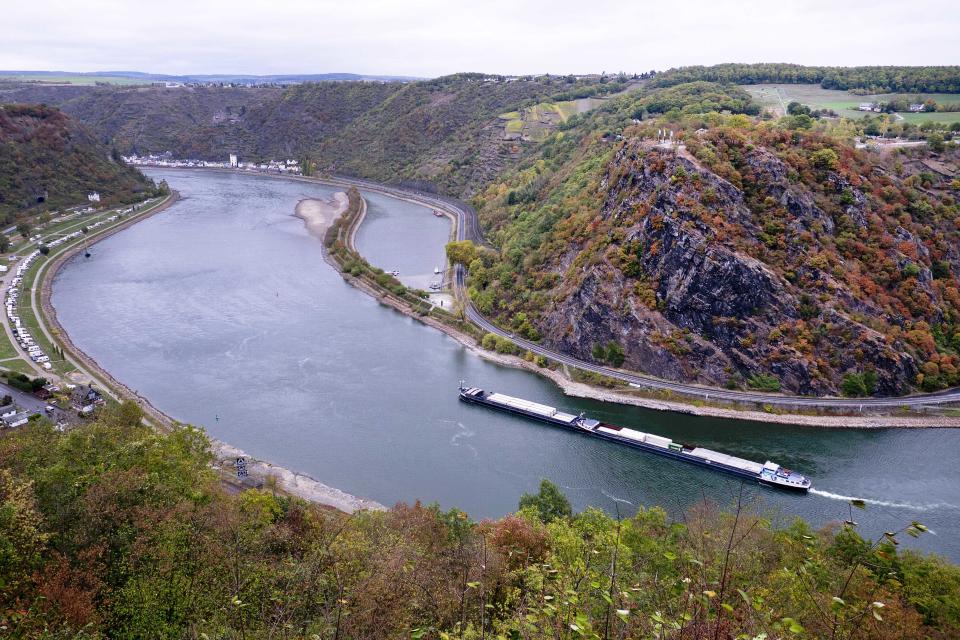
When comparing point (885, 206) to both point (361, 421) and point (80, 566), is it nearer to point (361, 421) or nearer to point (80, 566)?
point (361, 421)

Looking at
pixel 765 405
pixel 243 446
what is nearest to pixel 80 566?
pixel 243 446


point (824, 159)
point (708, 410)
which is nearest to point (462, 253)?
point (708, 410)

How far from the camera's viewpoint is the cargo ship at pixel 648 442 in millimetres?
26547

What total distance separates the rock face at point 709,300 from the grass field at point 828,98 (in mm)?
22591

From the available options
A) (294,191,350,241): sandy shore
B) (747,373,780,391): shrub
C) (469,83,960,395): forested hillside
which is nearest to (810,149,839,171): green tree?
(469,83,960,395): forested hillside

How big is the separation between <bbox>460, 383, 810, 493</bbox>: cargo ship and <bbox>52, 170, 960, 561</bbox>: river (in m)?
0.49

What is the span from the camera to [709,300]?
1410 inches

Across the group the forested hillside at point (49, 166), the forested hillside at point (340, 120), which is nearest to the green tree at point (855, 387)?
the forested hillside at point (340, 120)

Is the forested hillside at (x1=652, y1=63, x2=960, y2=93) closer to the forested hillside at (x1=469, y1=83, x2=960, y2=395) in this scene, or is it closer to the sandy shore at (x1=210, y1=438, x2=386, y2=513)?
the forested hillside at (x1=469, y1=83, x2=960, y2=395)

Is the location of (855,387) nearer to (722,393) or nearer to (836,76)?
(722,393)

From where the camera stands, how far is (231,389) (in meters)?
33.9

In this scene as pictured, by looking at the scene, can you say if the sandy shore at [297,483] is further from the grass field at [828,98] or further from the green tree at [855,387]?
the grass field at [828,98]

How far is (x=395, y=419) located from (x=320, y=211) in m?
54.2

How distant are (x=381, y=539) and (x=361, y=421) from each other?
15.9 meters
